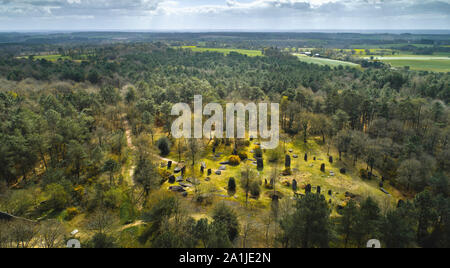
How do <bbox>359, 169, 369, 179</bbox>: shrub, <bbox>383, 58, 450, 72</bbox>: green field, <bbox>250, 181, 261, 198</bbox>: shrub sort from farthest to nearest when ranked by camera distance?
<bbox>383, 58, 450, 72</bbox>: green field → <bbox>359, 169, 369, 179</bbox>: shrub → <bbox>250, 181, 261, 198</bbox>: shrub

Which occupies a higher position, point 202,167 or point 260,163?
point 260,163

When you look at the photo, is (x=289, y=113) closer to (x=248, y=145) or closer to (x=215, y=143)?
(x=248, y=145)

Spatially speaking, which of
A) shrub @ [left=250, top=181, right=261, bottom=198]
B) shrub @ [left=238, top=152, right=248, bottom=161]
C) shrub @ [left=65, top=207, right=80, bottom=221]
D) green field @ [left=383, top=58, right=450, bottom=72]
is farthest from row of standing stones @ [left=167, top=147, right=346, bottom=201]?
green field @ [left=383, top=58, right=450, bottom=72]

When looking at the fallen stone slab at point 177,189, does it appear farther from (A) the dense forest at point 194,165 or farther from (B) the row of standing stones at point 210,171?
(A) the dense forest at point 194,165

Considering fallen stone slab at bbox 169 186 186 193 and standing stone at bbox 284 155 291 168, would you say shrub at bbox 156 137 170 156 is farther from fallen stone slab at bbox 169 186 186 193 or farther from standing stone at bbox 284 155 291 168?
standing stone at bbox 284 155 291 168

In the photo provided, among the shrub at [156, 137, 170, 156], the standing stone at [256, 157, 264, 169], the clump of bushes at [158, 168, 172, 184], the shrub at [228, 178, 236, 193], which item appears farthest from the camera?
the shrub at [156, 137, 170, 156]

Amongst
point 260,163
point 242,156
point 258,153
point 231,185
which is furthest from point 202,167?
point 258,153

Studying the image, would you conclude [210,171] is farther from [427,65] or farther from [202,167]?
[427,65]

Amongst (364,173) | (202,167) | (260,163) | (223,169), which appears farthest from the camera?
(260,163)
